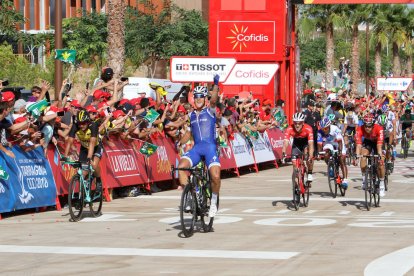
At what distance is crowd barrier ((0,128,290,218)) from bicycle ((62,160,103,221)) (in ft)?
3.27

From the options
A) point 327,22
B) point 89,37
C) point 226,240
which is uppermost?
point 327,22

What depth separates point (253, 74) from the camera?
37156 millimetres

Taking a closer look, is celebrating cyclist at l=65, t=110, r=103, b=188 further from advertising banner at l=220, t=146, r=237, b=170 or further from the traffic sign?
the traffic sign

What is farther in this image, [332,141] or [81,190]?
[332,141]

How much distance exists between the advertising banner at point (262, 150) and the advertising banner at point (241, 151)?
578mm

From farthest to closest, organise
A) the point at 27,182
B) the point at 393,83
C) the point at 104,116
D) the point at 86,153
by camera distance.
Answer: the point at 393,83, the point at 104,116, the point at 27,182, the point at 86,153

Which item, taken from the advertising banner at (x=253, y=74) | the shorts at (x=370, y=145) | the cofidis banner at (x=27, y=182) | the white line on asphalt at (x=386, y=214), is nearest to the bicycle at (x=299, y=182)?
the shorts at (x=370, y=145)

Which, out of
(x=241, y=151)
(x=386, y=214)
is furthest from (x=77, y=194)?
(x=241, y=151)

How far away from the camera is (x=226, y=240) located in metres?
13.9

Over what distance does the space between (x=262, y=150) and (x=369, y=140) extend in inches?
488

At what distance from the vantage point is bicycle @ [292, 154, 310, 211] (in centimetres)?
1867

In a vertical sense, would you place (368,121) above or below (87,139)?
above

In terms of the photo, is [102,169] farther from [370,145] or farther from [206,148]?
[206,148]

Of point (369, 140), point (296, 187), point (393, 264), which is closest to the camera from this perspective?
point (393, 264)
